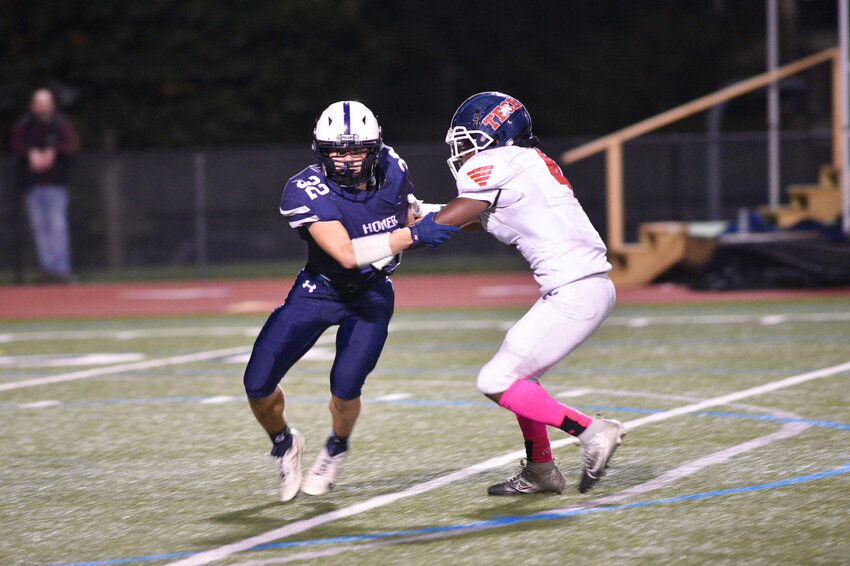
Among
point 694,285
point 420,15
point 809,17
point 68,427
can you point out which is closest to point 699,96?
point 809,17

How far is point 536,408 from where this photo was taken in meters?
5.55

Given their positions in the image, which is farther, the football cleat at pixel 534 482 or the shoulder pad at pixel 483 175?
the football cleat at pixel 534 482

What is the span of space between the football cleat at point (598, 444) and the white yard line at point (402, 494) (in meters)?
0.79

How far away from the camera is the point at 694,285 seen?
15039 millimetres

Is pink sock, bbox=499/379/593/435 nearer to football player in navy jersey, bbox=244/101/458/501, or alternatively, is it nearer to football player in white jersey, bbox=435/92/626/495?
football player in white jersey, bbox=435/92/626/495

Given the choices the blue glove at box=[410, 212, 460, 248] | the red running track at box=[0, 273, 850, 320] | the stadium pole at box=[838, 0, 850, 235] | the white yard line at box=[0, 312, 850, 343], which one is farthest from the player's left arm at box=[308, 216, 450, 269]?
the stadium pole at box=[838, 0, 850, 235]

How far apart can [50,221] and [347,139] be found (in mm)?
12349

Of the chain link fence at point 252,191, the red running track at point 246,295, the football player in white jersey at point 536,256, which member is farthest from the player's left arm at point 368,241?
the chain link fence at point 252,191

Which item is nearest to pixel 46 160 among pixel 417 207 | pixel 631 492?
pixel 417 207

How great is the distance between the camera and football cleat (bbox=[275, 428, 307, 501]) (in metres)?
5.88

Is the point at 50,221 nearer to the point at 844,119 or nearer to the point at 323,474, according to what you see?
the point at 844,119

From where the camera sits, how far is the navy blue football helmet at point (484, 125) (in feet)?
18.5

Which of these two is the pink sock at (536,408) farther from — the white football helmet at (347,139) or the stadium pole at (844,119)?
the stadium pole at (844,119)

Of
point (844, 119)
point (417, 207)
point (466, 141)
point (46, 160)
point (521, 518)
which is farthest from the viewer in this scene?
point (46, 160)
